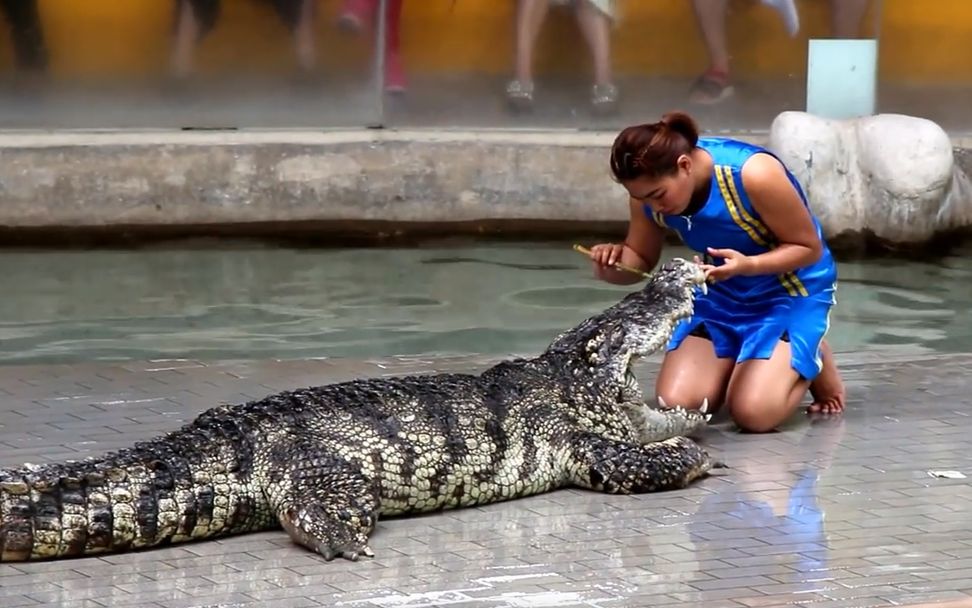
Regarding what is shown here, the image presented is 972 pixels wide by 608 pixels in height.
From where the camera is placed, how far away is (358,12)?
10086 millimetres

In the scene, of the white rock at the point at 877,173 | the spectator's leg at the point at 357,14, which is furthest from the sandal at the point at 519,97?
the white rock at the point at 877,173

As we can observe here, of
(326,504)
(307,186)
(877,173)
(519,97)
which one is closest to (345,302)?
(307,186)

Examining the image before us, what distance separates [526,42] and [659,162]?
19.1 feet

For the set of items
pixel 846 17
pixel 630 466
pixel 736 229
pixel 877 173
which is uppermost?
pixel 846 17

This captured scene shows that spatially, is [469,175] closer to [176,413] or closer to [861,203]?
[861,203]

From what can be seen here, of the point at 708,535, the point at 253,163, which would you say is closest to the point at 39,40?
the point at 253,163

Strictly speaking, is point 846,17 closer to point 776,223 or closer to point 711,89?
point 711,89

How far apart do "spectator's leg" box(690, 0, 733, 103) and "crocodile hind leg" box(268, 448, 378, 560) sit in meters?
6.73

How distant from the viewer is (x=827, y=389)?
5148 mm

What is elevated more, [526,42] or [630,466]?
[526,42]

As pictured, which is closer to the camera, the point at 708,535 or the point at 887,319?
the point at 708,535

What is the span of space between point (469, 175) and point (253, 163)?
1275mm

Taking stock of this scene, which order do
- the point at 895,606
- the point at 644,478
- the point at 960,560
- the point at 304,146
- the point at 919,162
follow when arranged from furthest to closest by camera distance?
the point at 304,146
the point at 919,162
the point at 644,478
the point at 960,560
the point at 895,606

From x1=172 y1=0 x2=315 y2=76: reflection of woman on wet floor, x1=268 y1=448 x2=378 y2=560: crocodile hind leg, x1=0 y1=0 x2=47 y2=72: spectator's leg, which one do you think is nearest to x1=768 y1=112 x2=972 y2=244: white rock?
x1=172 y1=0 x2=315 y2=76: reflection of woman on wet floor
